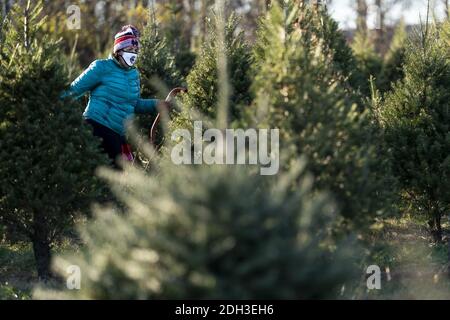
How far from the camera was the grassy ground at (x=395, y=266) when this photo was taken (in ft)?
18.0

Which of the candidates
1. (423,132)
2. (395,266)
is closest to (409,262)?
(395,266)

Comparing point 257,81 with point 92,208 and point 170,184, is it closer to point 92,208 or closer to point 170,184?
point 170,184

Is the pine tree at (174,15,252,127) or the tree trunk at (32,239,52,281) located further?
the pine tree at (174,15,252,127)

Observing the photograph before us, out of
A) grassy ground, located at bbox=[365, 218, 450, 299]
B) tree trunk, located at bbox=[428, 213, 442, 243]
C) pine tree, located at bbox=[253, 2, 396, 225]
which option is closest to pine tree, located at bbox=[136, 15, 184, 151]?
grassy ground, located at bbox=[365, 218, 450, 299]

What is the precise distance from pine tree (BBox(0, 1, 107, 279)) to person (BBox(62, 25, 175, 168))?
1.11 metres

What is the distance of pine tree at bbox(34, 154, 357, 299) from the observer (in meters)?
3.53

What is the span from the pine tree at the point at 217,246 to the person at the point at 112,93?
3780 mm

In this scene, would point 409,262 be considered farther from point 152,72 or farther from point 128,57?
point 152,72

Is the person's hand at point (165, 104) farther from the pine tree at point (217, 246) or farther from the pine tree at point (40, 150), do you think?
the pine tree at point (217, 246)

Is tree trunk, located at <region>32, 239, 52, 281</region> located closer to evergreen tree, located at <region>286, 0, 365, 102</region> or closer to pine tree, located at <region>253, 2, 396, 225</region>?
pine tree, located at <region>253, 2, 396, 225</region>

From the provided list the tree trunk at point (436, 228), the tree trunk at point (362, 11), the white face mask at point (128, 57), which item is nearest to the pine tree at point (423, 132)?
the tree trunk at point (436, 228)
